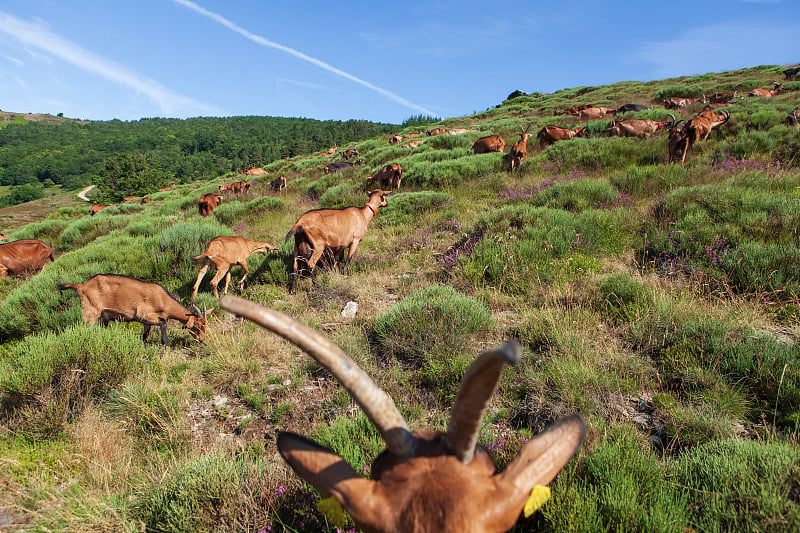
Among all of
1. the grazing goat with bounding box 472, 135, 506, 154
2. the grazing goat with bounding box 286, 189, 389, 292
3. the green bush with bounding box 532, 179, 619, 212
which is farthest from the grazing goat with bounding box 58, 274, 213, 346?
the grazing goat with bounding box 472, 135, 506, 154

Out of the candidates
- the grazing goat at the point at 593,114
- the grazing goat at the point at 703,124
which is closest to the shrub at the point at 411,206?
the grazing goat at the point at 703,124

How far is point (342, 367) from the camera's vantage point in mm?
1133

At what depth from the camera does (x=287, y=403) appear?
3.71 metres

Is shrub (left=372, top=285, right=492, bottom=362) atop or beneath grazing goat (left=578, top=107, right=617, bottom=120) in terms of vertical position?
beneath

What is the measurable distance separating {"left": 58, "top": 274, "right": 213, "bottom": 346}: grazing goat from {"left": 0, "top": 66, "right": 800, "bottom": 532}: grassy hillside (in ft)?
1.38

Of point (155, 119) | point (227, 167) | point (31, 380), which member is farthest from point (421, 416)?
point (155, 119)

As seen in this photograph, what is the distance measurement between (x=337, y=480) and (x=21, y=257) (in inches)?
495

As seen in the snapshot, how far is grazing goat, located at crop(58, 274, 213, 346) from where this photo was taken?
17.5 feet

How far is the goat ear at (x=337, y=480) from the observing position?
1.21m

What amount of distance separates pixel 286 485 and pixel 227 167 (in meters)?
104

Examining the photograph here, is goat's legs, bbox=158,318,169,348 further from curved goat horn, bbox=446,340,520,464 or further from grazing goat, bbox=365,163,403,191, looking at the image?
grazing goat, bbox=365,163,403,191

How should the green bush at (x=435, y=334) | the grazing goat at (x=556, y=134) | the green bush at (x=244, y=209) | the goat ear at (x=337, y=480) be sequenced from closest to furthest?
the goat ear at (x=337, y=480) < the green bush at (x=435, y=334) < the green bush at (x=244, y=209) < the grazing goat at (x=556, y=134)

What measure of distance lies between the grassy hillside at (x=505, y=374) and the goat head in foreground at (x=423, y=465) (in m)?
1.06

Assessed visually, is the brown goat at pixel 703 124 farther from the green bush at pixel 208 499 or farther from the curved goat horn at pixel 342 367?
the green bush at pixel 208 499
